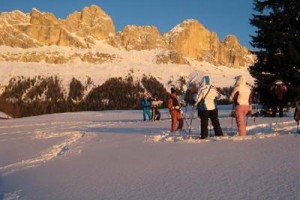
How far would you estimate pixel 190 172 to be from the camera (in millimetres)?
7547

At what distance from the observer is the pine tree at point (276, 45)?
1001 inches

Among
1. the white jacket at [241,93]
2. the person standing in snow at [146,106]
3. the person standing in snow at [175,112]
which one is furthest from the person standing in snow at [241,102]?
the person standing in snow at [146,106]

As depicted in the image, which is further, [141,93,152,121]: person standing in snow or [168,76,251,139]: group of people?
[141,93,152,121]: person standing in snow

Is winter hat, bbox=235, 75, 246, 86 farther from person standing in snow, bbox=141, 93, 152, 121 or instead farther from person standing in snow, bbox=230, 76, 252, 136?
person standing in snow, bbox=141, 93, 152, 121

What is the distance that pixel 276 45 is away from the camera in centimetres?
2634

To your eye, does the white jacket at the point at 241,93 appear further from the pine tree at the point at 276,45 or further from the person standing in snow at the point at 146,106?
the person standing in snow at the point at 146,106

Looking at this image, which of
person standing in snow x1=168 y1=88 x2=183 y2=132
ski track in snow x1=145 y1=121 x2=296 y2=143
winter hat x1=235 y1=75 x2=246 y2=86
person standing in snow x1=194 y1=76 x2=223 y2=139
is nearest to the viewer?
ski track in snow x1=145 y1=121 x2=296 y2=143

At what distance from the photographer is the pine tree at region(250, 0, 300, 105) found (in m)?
25.4

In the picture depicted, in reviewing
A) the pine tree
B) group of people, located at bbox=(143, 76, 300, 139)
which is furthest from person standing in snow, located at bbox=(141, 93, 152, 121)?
group of people, located at bbox=(143, 76, 300, 139)

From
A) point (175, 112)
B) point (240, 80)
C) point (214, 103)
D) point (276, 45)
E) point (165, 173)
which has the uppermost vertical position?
point (276, 45)

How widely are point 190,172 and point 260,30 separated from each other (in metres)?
21.0

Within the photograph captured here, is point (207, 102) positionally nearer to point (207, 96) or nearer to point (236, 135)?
point (207, 96)

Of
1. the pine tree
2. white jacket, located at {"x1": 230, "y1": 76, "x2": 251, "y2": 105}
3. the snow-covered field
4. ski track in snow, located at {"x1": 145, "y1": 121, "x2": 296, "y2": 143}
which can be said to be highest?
the pine tree

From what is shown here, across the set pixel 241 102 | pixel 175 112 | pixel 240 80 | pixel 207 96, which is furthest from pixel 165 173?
pixel 175 112
